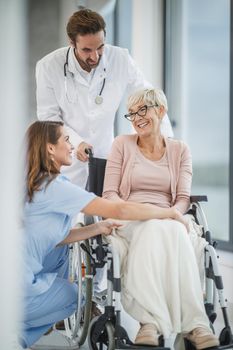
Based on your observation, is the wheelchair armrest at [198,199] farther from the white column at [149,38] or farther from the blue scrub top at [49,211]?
the white column at [149,38]

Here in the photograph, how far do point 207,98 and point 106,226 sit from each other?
1102 mm

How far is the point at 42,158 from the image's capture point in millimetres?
1374

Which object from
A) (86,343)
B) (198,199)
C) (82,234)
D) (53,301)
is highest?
A: (198,199)

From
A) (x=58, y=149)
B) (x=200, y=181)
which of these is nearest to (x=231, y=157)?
(x=200, y=181)

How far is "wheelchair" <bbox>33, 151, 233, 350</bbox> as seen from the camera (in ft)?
4.35

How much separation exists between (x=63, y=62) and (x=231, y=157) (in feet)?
2.69

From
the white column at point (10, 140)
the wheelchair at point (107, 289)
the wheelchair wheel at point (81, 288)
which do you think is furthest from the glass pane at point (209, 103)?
the white column at point (10, 140)

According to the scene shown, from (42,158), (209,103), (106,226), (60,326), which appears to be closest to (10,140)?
(42,158)

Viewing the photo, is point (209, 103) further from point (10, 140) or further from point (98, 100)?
point (10, 140)

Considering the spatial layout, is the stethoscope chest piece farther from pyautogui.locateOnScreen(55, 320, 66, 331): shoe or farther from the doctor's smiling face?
pyautogui.locateOnScreen(55, 320, 66, 331): shoe

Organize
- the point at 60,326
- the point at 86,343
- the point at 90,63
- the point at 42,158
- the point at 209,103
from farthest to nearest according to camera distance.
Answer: the point at 209,103 < the point at 60,326 < the point at 86,343 < the point at 90,63 < the point at 42,158

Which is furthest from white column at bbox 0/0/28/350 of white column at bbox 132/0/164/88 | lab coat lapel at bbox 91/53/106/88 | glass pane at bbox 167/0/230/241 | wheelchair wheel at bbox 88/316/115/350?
glass pane at bbox 167/0/230/241

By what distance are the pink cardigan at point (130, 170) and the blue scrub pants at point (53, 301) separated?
0.26 metres

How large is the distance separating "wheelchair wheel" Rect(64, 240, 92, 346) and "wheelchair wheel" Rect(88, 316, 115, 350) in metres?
0.10
